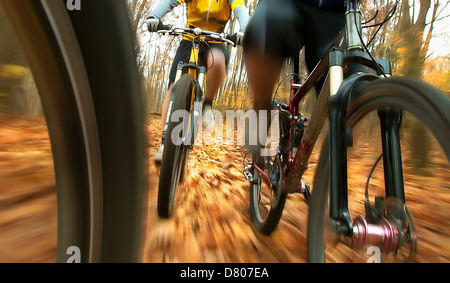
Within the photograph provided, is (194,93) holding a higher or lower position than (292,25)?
lower

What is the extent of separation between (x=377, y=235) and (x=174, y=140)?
3.60 ft

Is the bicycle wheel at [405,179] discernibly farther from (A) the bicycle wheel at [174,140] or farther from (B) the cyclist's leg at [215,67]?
(B) the cyclist's leg at [215,67]

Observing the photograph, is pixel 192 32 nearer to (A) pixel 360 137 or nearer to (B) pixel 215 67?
(B) pixel 215 67

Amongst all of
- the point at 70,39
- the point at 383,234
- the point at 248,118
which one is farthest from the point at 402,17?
the point at 70,39

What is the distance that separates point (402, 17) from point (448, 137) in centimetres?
402

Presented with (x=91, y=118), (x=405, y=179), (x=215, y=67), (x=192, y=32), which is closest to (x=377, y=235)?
(x=405, y=179)

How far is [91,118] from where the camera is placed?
47 centimetres

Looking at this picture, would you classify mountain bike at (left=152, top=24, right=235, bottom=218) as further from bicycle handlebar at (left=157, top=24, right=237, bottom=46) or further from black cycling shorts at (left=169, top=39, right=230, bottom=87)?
black cycling shorts at (left=169, top=39, right=230, bottom=87)

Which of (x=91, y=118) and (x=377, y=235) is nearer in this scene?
(x=91, y=118)

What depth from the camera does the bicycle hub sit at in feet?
2.30

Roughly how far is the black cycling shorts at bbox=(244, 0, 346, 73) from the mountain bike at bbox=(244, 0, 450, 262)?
0.28m

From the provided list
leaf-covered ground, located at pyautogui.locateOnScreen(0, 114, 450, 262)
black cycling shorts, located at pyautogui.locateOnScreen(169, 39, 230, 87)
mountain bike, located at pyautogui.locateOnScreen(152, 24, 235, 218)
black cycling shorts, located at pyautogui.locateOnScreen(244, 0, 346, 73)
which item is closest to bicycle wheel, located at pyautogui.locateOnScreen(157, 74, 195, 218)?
mountain bike, located at pyautogui.locateOnScreen(152, 24, 235, 218)

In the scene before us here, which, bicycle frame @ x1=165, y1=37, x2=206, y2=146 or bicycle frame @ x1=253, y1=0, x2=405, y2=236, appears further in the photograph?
bicycle frame @ x1=165, y1=37, x2=206, y2=146
